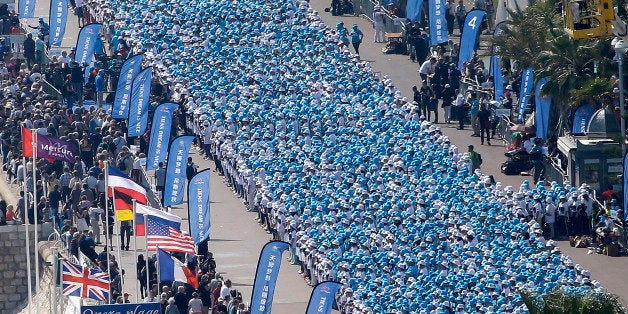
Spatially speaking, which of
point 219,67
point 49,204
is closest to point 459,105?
point 219,67

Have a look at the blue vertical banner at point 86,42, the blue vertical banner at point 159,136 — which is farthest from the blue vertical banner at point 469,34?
the blue vertical banner at point 86,42

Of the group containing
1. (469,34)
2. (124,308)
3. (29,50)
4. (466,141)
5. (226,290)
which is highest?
(469,34)

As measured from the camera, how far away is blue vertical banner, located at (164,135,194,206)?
65.3 m

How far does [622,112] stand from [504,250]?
8.41 metres

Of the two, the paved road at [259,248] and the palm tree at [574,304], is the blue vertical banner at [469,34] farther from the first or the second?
the palm tree at [574,304]

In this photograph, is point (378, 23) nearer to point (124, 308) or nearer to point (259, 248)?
point (259, 248)

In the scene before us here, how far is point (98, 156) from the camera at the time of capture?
6875 centimetres

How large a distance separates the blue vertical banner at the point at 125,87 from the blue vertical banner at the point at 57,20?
8.60 m

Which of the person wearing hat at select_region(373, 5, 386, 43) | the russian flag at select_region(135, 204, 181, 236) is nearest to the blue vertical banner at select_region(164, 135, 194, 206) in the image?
the russian flag at select_region(135, 204, 181, 236)

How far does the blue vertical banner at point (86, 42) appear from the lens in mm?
77500

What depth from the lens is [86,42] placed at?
254ft

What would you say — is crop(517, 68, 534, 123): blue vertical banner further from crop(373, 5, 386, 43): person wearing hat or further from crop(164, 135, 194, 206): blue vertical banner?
crop(373, 5, 386, 43): person wearing hat

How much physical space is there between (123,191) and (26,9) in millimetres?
28811

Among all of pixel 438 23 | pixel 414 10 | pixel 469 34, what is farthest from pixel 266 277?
pixel 414 10
